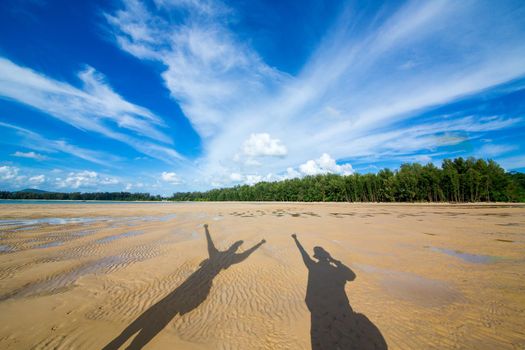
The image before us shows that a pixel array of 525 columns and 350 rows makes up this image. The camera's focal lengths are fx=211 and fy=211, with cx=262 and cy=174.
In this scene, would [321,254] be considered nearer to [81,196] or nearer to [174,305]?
[174,305]

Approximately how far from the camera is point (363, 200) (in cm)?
6688

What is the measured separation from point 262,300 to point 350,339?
1.90 m

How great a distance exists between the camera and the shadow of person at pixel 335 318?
10.1 feet

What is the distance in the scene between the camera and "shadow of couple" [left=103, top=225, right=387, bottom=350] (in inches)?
123

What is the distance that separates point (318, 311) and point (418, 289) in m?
2.61

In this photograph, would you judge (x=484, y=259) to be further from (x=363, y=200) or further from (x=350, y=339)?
(x=363, y=200)

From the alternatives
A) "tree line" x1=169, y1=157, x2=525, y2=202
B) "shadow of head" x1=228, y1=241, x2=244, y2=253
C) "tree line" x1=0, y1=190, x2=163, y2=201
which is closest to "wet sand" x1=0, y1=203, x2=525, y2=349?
"shadow of head" x1=228, y1=241, x2=244, y2=253

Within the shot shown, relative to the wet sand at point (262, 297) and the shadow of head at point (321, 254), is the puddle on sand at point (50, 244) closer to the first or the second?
the wet sand at point (262, 297)

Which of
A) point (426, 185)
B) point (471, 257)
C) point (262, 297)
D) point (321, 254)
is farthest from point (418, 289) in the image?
point (426, 185)

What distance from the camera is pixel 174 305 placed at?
13.9 feet

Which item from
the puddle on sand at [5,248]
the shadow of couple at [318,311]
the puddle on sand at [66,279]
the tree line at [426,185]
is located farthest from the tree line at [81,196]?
the shadow of couple at [318,311]

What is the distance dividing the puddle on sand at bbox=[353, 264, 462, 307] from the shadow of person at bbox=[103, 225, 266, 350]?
4.28 metres

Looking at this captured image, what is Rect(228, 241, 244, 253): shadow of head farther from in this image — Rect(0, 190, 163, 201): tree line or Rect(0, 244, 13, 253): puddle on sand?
Rect(0, 190, 163, 201): tree line

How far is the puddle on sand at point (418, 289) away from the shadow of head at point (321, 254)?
5.67ft
